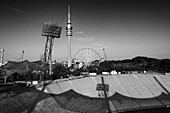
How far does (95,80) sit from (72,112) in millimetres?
14090

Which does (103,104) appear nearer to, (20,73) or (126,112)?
(126,112)

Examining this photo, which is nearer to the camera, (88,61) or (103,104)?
(103,104)

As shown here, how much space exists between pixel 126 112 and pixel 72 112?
824 centimetres

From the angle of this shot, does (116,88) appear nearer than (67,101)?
No

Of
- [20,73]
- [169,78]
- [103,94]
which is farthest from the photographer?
[20,73]

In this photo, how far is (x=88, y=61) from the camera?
5894 cm

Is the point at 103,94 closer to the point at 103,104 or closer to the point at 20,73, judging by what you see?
the point at 103,104

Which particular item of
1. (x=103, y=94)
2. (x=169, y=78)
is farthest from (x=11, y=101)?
(x=169, y=78)

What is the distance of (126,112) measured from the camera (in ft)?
72.8

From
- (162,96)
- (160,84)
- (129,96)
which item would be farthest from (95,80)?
(160,84)

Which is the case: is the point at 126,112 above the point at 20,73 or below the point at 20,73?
below

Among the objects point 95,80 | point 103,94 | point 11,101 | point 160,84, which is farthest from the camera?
point 160,84

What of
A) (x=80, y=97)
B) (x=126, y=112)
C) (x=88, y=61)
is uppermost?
(x=88, y=61)

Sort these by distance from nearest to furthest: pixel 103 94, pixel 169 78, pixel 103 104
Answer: pixel 103 104
pixel 103 94
pixel 169 78
